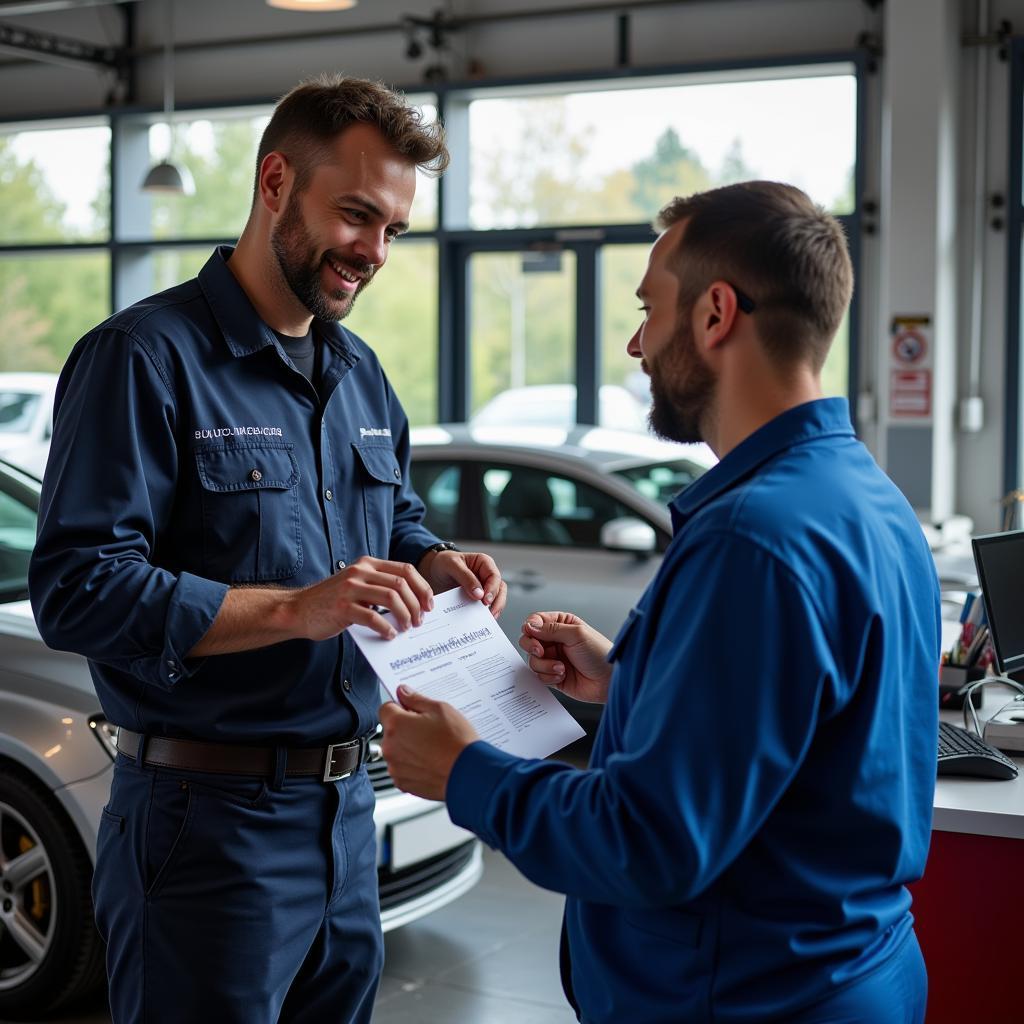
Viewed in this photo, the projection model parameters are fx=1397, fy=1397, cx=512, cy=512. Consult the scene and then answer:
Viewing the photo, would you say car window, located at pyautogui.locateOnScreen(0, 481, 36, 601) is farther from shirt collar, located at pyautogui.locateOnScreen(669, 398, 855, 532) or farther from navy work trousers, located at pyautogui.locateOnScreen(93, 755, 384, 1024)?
shirt collar, located at pyautogui.locateOnScreen(669, 398, 855, 532)

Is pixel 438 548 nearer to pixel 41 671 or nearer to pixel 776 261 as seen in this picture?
pixel 776 261

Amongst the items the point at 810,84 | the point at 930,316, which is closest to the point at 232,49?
the point at 810,84

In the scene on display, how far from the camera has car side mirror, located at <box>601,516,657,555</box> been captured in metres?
5.60

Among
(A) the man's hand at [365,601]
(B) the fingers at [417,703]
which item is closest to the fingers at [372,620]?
(A) the man's hand at [365,601]

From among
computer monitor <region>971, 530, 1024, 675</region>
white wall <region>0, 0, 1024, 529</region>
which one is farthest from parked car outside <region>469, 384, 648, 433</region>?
computer monitor <region>971, 530, 1024, 675</region>

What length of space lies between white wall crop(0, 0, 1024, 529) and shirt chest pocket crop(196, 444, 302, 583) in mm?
7016

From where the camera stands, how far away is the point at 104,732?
3.28 m

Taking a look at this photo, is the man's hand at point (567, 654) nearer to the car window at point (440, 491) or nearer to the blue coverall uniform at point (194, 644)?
the blue coverall uniform at point (194, 644)

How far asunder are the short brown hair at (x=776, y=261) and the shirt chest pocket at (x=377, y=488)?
0.92 m

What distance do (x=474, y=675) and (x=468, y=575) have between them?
30cm

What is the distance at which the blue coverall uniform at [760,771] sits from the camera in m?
1.30

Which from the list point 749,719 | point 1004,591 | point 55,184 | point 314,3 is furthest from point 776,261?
point 55,184

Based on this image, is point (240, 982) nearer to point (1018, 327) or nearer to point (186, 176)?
point (1018, 327)

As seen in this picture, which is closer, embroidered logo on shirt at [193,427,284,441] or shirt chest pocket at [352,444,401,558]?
embroidered logo on shirt at [193,427,284,441]
